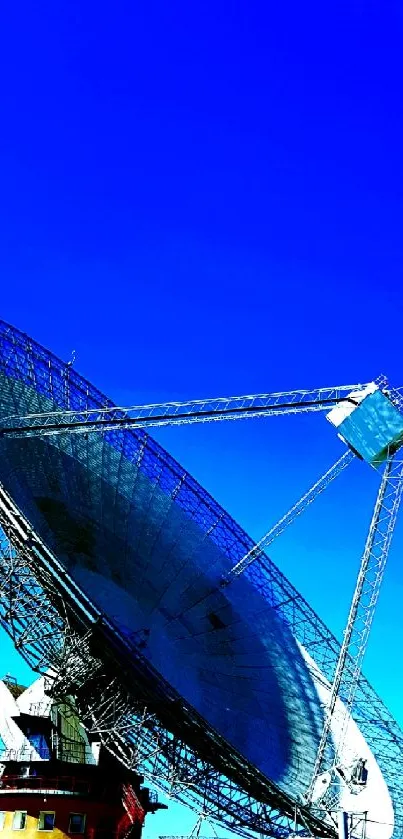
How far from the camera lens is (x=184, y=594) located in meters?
32.3

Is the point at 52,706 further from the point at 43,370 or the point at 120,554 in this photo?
the point at 43,370

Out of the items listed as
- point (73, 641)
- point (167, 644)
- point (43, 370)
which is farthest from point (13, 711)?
point (43, 370)

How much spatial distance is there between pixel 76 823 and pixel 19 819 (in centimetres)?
261

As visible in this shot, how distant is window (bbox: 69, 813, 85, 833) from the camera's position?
35406 mm

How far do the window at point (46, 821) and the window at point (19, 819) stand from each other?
74 centimetres

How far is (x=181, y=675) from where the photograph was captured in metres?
29.4

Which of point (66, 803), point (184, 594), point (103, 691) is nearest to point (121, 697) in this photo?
point (103, 691)

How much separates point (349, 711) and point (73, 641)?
43.4 ft

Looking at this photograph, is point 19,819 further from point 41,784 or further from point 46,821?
point 41,784

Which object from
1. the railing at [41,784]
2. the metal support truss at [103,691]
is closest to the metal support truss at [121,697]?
the metal support truss at [103,691]

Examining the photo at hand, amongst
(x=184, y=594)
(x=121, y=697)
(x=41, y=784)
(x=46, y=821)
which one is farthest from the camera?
(x=41, y=784)

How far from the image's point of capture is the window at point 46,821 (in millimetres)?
35281

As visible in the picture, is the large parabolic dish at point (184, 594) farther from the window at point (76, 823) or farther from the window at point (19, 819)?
the window at point (19, 819)

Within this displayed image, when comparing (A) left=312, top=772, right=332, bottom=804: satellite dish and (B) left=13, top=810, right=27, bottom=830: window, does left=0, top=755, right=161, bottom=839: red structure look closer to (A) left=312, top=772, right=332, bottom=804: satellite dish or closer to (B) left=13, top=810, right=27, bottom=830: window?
(B) left=13, top=810, right=27, bottom=830: window
